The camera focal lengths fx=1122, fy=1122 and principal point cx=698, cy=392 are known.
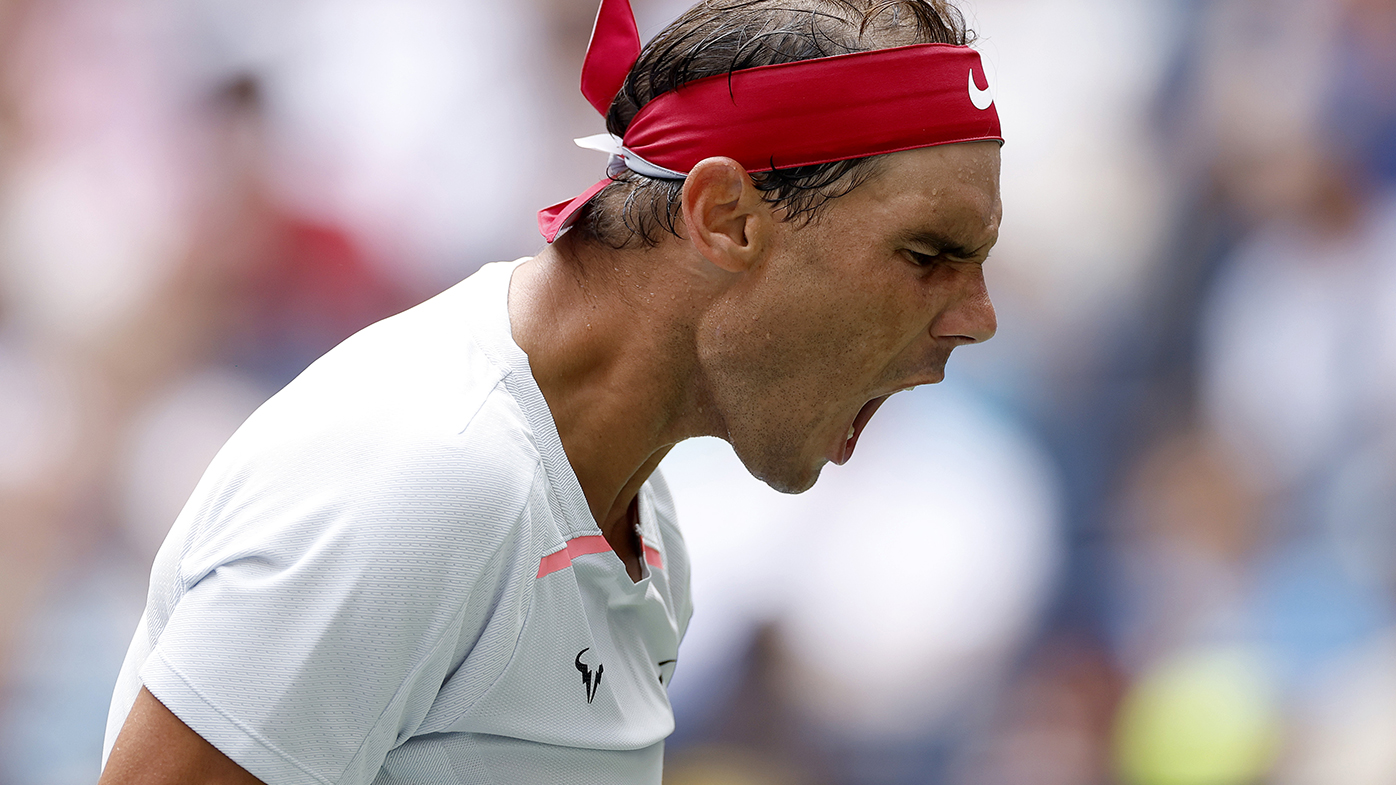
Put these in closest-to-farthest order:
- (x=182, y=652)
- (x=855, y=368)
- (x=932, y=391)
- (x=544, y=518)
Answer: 1. (x=182, y=652)
2. (x=544, y=518)
3. (x=855, y=368)
4. (x=932, y=391)

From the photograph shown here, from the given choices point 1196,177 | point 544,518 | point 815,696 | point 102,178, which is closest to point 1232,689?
point 815,696

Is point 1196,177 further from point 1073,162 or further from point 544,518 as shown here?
point 544,518

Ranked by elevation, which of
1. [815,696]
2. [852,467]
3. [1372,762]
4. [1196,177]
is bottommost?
[1372,762]

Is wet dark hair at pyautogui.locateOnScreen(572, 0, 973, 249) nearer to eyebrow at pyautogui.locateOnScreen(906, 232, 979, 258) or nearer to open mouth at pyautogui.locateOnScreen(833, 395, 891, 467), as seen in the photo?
eyebrow at pyautogui.locateOnScreen(906, 232, 979, 258)

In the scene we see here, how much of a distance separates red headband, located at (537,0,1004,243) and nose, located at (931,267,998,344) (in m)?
0.18

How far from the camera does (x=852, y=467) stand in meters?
3.38

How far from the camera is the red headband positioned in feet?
4.26

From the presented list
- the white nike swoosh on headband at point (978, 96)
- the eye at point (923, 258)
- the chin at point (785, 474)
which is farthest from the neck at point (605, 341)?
the white nike swoosh on headband at point (978, 96)

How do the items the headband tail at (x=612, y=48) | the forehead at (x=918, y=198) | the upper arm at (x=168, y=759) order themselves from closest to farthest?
the upper arm at (x=168, y=759) < the forehead at (x=918, y=198) < the headband tail at (x=612, y=48)

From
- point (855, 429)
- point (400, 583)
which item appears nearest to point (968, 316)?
point (855, 429)

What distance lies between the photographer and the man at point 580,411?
3.46 feet

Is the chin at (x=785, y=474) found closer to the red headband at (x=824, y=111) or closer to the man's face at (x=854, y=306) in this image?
the man's face at (x=854, y=306)

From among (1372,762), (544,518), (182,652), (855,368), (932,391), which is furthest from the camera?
(932,391)

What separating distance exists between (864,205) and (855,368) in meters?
0.20
